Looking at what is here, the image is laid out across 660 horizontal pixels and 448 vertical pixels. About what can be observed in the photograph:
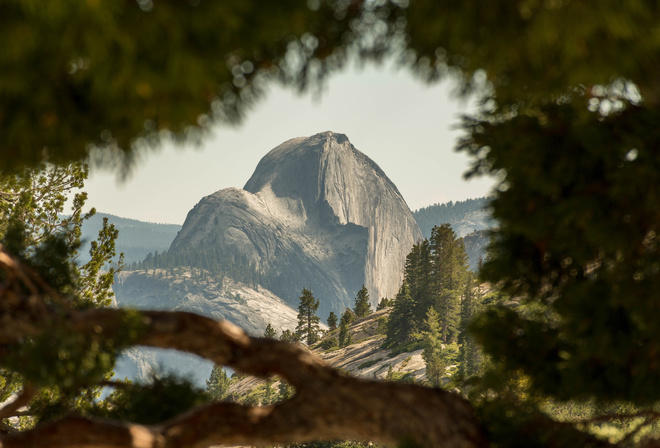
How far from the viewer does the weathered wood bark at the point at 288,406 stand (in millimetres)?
4688

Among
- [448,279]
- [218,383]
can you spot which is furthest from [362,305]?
[448,279]

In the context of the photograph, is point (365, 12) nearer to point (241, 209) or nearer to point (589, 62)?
point (589, 62)

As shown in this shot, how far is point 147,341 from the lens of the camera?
16.2 feet

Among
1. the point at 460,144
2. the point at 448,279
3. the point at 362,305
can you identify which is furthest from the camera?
the point at 362,305

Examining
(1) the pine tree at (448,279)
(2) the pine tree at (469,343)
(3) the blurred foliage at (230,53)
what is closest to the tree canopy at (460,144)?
(3) the blurred foliage at (230,53)

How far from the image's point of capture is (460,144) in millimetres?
5520

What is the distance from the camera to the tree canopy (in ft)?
8.73

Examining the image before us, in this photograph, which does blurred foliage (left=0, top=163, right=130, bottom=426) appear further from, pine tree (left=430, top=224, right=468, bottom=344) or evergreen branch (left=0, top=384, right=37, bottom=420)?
pine tree (left=430, top=224, right=468, bottom=344)

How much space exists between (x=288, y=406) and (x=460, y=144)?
10.5ft

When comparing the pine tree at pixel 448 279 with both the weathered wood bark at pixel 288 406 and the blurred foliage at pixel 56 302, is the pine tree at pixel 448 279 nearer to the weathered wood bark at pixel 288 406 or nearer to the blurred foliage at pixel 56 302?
the blurred foliage at pixel 56 302

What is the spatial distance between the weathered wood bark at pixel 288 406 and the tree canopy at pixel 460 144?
0.7 inches

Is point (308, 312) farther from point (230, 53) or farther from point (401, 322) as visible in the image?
point (230, 53)

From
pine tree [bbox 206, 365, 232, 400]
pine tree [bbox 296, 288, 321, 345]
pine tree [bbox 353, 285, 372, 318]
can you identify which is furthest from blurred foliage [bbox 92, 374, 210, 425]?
pine tree [bbox 353, 285, 372, 318]

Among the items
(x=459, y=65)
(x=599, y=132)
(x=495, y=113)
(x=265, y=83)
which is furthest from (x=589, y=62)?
(x=495, y=113)
